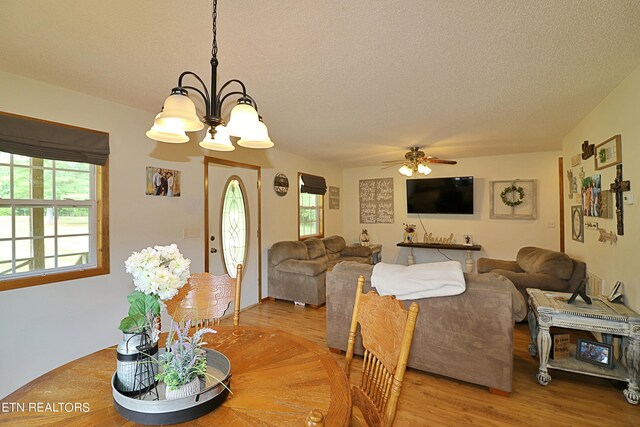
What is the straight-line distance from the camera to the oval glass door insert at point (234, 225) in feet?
13.6

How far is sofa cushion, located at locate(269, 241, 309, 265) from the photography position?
474 centimetres

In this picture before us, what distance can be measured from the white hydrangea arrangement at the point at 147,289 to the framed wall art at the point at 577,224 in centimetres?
437

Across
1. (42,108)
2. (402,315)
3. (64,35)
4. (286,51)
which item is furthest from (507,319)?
(42,108)

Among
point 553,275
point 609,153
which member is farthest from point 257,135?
point 553,275

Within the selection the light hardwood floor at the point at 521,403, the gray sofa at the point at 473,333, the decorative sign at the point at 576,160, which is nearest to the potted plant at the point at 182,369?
the light hardwood floor at the point at 521,403

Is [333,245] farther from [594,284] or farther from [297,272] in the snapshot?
[594,284]

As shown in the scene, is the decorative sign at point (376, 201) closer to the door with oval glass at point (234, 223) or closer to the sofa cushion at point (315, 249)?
the sofa cushion at point (315, 249)

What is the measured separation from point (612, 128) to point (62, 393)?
4114 millimetres

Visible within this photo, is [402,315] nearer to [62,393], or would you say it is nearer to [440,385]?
[62,393]

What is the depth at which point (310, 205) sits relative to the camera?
620 cm

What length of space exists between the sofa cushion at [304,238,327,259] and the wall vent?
3.61 m

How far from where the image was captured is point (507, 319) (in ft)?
7.35

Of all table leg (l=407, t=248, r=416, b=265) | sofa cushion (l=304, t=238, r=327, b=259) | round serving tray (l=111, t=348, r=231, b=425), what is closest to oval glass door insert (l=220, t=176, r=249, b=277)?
sofa cushion (l=304, t=238, r=327, b=259)

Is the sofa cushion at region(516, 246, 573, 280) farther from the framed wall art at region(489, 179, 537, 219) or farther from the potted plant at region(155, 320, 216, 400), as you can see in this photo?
the potted plant at region(155, 320, 216, 400)
